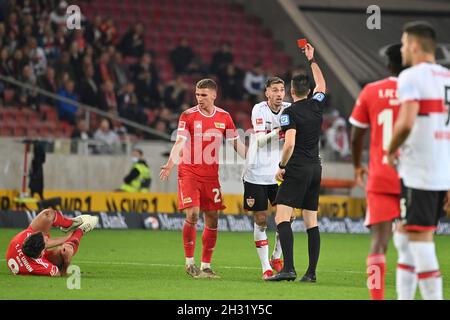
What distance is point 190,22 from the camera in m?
29.9

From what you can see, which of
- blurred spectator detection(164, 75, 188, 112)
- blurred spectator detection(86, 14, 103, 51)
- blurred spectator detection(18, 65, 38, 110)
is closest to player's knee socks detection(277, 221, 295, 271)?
blurred spectator detection(18, 65, 38, 110)

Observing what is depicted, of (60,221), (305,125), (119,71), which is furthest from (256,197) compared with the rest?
(119,71)

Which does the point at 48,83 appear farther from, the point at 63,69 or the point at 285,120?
the point at 285,120

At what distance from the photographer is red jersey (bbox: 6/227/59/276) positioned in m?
11.2

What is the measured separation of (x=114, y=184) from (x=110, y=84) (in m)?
3.02

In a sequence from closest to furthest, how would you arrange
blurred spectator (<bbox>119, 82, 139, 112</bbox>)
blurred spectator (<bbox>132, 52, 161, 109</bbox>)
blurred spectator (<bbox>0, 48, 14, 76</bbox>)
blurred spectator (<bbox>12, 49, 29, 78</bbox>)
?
blurred spectator (<bbox>0, 48, 14, 76</bbox>)
blurred spectator (<bbox>12, 49, 29, 78</bbox>)
blurred spectator (<bbox>119, 82, 139, 112</bbox>)
blurred spectator (<bbox>132, 52, 161, 109</bbox>)

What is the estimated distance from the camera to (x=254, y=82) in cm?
2745

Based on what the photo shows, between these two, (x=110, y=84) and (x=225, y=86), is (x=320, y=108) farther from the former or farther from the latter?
(x=225, y=86)

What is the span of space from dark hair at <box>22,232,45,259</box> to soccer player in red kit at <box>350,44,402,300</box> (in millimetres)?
4210

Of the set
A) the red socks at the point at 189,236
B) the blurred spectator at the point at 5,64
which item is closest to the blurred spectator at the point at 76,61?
the blurred spectator at the point at 5,64

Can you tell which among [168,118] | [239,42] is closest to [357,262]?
[168,118]

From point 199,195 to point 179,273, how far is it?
0.97m

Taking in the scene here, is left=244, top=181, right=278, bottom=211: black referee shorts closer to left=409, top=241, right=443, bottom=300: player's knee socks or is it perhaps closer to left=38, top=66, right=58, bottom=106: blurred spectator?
left=409, top=241, right=443, bottom=300: player's knee socks

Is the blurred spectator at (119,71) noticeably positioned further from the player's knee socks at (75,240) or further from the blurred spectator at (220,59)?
the player's knee socks at (75,240)
